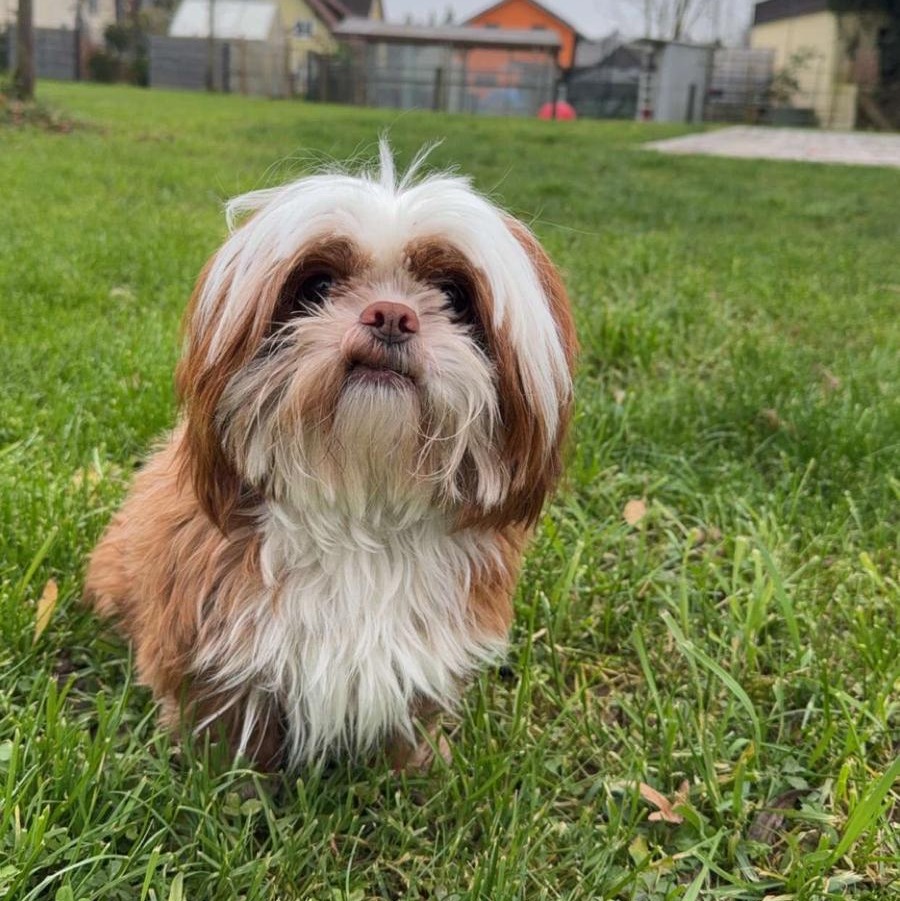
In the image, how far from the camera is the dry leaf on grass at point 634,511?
3.05 m

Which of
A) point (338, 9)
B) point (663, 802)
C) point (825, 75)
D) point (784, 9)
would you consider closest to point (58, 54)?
point (338, 9)

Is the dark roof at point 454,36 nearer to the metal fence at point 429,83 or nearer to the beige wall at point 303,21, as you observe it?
the metal fence at point 429,83

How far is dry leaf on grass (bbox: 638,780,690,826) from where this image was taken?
78.9 inches

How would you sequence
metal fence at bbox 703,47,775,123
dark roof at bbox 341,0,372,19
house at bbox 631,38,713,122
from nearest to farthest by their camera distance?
metal fence at bbox 703,47,775,123, house at bbox 631,38,713,122, dark roof at bbox 341,0,372,19

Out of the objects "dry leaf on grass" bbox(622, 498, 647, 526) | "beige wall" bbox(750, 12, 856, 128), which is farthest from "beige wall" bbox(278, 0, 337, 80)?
"dry leaf on grass" bbox(622, 498, 647, 526)

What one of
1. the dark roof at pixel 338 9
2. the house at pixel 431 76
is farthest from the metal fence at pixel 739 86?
the dark roof at pixel 338 9

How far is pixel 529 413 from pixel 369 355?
1.10 feet

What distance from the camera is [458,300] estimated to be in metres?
1.81

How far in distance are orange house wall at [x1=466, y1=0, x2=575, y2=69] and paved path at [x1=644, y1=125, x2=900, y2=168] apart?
3600cm

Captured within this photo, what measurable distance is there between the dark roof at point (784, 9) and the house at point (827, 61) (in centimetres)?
3

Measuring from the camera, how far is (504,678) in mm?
2494

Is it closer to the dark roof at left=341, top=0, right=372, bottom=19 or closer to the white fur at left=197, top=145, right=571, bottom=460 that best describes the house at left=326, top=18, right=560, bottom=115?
the dark roof at left=341, top=0, right=372, bottom=19

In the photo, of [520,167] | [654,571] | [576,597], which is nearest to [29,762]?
[576,597]

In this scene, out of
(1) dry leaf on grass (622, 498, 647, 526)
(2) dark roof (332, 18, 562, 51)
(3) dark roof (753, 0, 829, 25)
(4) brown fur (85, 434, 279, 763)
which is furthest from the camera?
(2) dark roof (332, 18, 562, 51)
